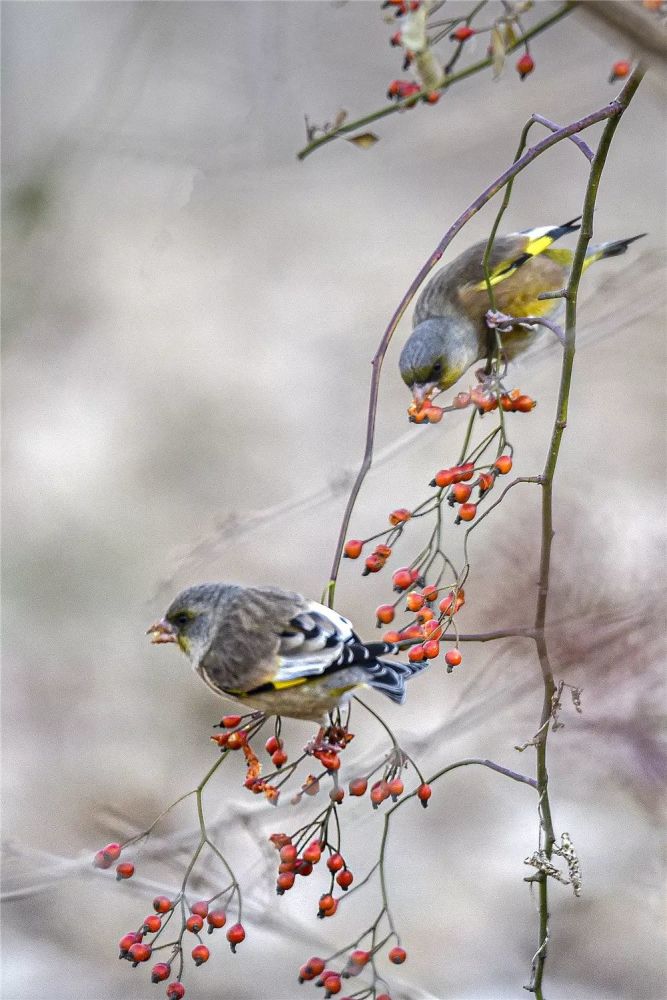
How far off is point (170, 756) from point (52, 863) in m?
1.65

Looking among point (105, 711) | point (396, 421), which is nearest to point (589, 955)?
point (105, 711)

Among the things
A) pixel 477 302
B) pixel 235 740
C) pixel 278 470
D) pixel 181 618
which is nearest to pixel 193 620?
pixel 181 618

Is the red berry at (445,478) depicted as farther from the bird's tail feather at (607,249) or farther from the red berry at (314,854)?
the bird's tail feather at (607,249)

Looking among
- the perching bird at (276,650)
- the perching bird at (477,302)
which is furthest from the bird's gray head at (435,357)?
the perching bird at (276,650)

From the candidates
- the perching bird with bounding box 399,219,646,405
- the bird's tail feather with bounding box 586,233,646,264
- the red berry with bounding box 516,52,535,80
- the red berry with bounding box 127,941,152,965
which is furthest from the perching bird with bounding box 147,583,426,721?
the bird's tail feather with bounding box 586,233,646,264

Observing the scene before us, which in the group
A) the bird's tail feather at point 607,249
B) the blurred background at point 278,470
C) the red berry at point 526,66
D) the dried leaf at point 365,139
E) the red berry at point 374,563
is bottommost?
the blurred background at point 278,470

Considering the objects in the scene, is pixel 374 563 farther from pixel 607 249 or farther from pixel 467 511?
pixel 607 249

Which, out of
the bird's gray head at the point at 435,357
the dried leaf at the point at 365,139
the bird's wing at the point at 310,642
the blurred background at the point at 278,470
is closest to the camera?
the dried leaf at the point at 365,139

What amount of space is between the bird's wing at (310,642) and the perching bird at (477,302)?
0.74 meters

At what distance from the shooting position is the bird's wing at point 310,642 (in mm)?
2119

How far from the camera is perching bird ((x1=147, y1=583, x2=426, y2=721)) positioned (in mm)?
2086

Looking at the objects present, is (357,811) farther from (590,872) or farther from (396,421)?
(396,421)

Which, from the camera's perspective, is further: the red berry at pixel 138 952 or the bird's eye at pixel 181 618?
the bird's eye at pixel 181 618

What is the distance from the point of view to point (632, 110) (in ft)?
22.7
